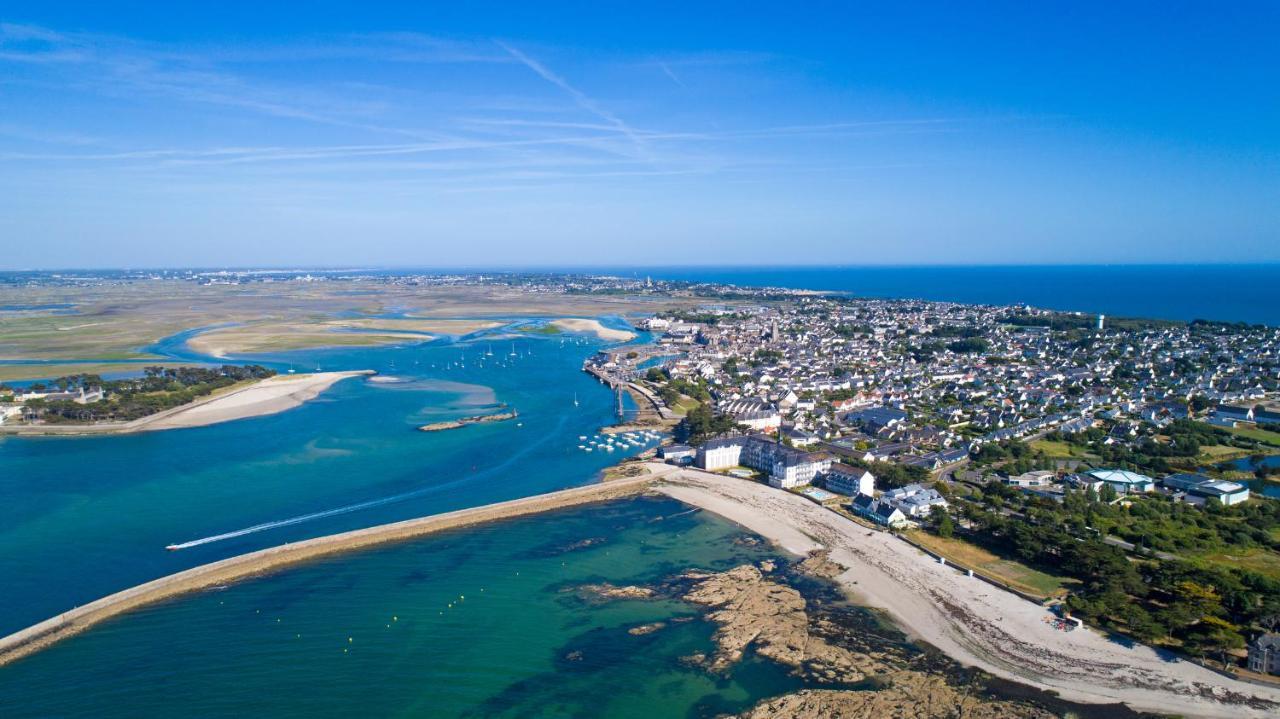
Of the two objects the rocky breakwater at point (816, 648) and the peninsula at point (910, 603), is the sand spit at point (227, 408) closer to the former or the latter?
the peninsula at point (910, 603)

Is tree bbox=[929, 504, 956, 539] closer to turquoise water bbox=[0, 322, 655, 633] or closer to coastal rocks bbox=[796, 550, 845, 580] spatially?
coastal rocks bbox=[796, 550, 845, 580]

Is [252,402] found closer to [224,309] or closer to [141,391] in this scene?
[141,391]

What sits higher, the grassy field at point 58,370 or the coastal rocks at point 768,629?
the grassy field at point 58,370

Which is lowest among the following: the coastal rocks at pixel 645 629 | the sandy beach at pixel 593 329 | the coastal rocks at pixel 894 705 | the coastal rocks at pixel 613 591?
the coastal rocks at pixel 645 629

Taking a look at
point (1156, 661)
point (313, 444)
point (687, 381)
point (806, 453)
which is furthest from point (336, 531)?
point (687, 381)

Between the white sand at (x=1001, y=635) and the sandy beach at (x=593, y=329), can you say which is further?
the sandy beach at (x=593, y=329)

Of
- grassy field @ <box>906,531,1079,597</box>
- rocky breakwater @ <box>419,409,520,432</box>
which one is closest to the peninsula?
grassy field @ <box>906,531,1079,597</box>

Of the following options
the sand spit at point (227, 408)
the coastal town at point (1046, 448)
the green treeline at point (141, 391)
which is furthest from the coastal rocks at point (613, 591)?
the green treeline at point (141, 391)
